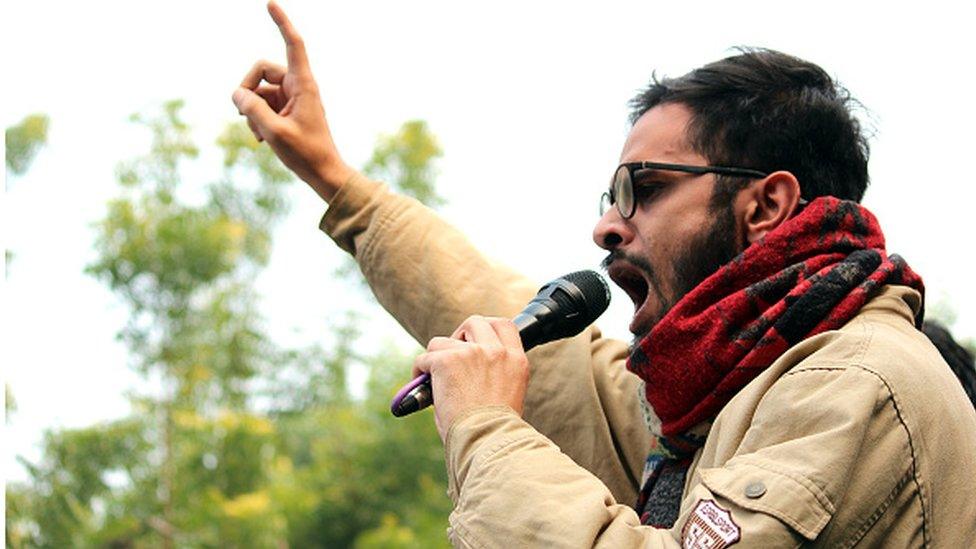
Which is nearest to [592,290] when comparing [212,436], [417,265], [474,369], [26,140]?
[474,369]

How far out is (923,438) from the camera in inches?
73.5

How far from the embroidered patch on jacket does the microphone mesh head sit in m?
0.61

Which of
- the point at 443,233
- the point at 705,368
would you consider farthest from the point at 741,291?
Answer: the point at 443,233

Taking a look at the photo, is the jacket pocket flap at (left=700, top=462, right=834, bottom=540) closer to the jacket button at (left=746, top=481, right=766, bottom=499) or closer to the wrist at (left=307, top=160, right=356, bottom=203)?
the jacket button at (left=746, top=481, right=766, bottom=499)

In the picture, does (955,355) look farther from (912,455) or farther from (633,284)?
(912,455)

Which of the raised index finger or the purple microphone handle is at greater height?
the raised index finger

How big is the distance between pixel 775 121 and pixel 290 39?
976mm

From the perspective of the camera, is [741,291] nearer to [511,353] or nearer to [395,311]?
[511,353]

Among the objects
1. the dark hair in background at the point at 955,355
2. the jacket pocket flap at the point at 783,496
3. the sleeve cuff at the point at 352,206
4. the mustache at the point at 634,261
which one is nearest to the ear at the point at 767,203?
the mustache at the point at 634,261

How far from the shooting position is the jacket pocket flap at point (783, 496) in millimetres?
1753

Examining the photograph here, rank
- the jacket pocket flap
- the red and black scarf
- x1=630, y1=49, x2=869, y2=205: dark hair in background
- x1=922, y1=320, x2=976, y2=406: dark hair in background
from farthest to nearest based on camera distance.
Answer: x1=922, y1=320, x2=976, y2=406: dark hair in background → x1=630, y1=49, x2=869, y2=205: dark hair in background → the red and black scarf → the jacket pocket flap

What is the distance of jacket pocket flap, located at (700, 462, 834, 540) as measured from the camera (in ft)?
5.75

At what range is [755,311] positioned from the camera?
2.14m

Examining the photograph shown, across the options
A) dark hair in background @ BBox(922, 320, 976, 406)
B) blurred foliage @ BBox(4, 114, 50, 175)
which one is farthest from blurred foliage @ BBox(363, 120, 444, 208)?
dark hair in background @ BBox(922, 320, 976, 406)
